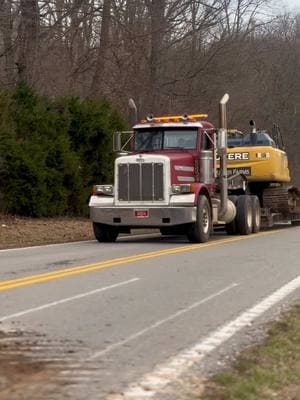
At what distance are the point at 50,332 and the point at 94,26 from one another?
2698 centimetres

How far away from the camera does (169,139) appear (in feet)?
59.4

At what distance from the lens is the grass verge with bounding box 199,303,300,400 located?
16.2 feet

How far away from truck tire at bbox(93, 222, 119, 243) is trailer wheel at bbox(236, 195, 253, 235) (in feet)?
14.1

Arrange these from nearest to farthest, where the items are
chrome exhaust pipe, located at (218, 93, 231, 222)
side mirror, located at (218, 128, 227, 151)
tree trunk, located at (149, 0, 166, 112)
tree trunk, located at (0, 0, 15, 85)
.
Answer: side mirror, located at (218, 128, 227, 151), chrome exhaust pipe, located at (218, 93, 231, 222), tree trunk, located at (0, 0, 15, 85), tree trunk, located at (149, 0, 166, 112)

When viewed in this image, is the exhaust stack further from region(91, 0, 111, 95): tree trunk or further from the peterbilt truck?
region(91, 0, 111, 95): tree trunk

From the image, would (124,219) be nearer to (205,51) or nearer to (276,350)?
(276,350)

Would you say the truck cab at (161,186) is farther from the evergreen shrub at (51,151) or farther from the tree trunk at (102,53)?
the tree trunk at (102,53)

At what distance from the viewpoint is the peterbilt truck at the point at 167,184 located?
16.6 meters

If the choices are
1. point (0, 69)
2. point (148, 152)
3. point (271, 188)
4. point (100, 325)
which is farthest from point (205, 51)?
point (100, 325)

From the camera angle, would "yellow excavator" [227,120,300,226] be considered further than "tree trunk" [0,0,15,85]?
No

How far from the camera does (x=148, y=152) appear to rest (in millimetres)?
17859

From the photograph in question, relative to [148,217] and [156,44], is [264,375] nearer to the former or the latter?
[148,217]

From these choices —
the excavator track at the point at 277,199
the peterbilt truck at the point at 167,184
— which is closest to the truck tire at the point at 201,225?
the peterbilt truck at the point at 167,184

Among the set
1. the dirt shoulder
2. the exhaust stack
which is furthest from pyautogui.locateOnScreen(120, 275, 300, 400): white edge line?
the exhaust stack
